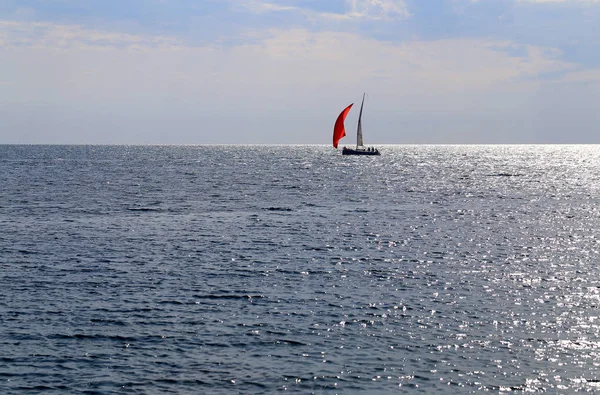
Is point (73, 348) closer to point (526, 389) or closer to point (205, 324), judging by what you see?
point (205, 324)

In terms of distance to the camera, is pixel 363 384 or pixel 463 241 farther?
pixel 463 241

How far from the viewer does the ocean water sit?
2797cm

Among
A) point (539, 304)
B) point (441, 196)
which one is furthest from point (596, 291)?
point (441, 196)

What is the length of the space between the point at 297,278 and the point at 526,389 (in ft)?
70.3

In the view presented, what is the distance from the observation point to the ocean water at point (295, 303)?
28.0 metres

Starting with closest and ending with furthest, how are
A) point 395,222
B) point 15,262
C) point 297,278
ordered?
point 297,278
point 15,262
point 395,222

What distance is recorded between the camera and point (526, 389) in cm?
2638

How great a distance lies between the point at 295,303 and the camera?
3894 centimetres

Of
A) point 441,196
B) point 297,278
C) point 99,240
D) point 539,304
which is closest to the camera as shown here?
point 539,304

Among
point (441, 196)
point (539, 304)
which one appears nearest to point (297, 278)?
point (539, 304)

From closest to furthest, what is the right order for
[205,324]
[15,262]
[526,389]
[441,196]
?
[526,389] → [205,324] → [15,262] → [441,196]

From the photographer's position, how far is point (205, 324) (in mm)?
34625

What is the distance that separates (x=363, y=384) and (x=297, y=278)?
750 inches

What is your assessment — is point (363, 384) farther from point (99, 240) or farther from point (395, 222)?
point (395, 222)
